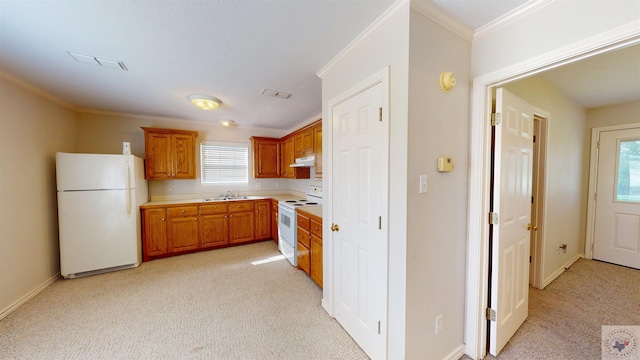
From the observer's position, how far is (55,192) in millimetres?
2930

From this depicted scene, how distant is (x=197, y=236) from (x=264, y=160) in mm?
1876

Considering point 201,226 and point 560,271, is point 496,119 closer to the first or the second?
point 560,271

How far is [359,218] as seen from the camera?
1.74 meters

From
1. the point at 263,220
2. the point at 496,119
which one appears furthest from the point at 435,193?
the point at 263,220

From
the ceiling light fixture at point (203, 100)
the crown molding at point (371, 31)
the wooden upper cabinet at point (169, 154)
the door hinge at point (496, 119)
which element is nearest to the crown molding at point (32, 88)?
the wooden upper cabinet at point (169, 154)

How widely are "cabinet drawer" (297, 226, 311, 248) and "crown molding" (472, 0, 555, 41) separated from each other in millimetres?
2494

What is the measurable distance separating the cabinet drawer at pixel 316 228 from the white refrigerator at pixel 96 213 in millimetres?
2657

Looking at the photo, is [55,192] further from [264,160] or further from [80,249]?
[264,160]

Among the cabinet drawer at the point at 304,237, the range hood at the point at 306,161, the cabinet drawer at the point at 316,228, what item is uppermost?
the range hood at the point at 306,161

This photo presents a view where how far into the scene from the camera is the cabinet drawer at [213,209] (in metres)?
3.85

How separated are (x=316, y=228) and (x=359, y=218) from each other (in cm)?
98

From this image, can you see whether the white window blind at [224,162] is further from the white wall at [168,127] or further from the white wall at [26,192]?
the white wall at [26,192]

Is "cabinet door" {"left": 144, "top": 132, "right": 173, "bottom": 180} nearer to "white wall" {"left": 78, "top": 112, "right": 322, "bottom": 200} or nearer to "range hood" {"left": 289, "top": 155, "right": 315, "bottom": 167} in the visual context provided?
"white wall" {"left": 78, "top": 112, "right": 322, "bottom": 200}

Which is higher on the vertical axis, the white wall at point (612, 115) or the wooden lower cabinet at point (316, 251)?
the white wall at point (612, 115)
